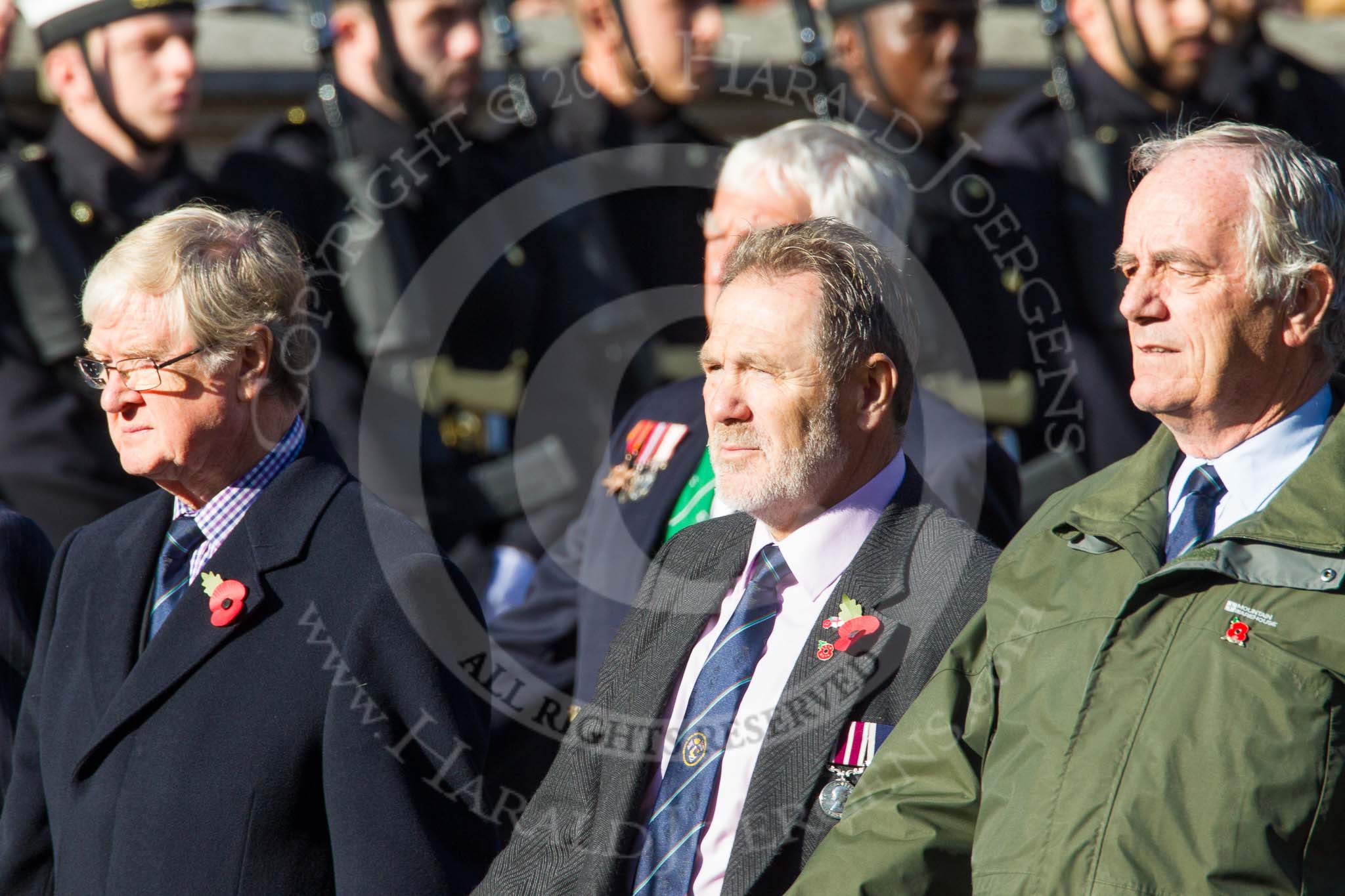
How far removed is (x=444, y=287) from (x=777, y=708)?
385 centimetres

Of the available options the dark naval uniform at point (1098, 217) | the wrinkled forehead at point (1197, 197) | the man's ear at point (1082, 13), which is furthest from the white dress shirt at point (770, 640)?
the man's ear at point (1082, 13)

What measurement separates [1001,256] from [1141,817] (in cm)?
427

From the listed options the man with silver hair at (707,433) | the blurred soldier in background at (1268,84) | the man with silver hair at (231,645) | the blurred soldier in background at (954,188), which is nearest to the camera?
the man with silver hair at (231,645)

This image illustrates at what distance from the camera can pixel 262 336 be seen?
9.40 ft

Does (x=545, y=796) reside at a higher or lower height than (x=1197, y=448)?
lower

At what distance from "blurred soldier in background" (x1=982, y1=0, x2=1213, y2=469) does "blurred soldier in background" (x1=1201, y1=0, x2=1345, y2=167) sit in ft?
0.85

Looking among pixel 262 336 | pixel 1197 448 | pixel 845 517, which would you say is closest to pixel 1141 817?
pixel 1197 448

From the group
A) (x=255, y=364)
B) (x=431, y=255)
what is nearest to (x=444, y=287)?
(x=431, y=255)

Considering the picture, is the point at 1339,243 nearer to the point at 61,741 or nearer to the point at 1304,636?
the point at 1304,636

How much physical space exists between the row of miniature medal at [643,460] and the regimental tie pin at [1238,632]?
64.3 inches

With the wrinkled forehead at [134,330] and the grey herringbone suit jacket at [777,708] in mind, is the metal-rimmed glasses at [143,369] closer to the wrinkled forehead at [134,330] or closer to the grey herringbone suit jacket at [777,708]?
the wrinkled forehead at [134,330]

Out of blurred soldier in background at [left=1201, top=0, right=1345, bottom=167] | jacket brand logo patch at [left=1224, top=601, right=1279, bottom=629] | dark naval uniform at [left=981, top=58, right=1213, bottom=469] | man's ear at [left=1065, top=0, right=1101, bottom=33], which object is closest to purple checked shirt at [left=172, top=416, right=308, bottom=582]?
jacket brand logo patch at [left=1224, top=601, right=1279, bottom=629]

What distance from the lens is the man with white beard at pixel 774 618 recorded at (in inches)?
99.4

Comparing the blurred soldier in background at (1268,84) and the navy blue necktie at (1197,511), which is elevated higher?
the navy blue necktie at (1197,511)
